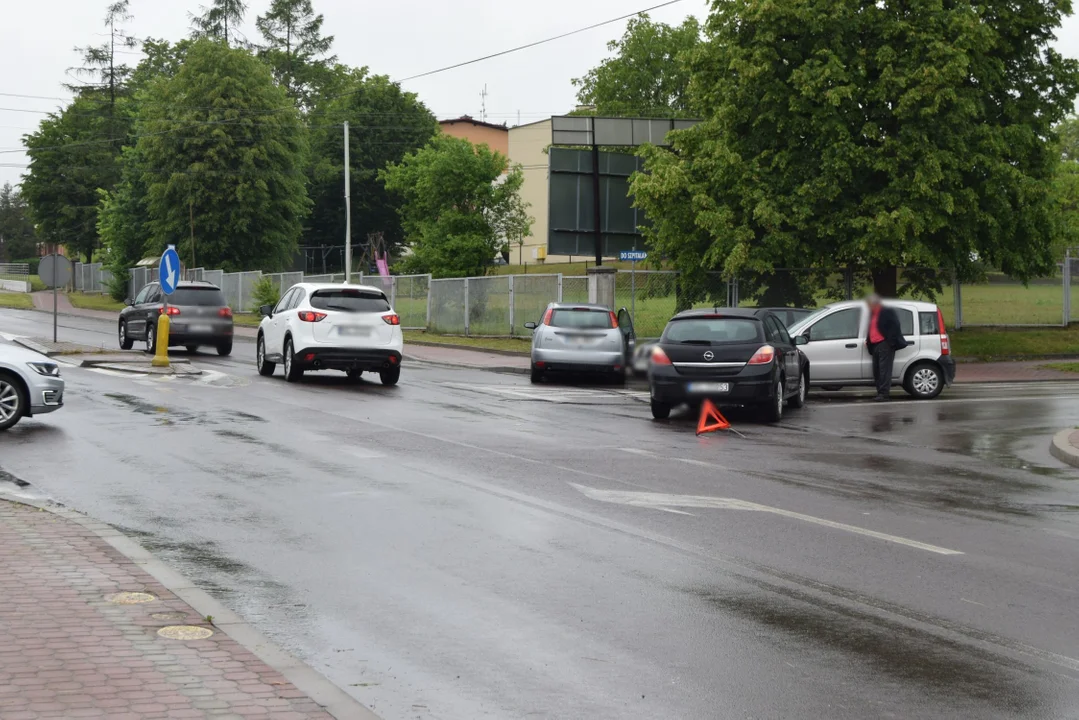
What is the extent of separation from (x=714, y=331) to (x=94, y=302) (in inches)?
2462

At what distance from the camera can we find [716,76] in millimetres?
32656

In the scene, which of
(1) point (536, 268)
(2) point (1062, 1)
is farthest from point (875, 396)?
(1) point (536, 268)

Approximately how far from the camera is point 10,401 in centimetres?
1462

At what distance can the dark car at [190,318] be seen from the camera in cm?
3025

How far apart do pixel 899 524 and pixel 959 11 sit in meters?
23.1

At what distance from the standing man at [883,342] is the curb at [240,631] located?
14891mm

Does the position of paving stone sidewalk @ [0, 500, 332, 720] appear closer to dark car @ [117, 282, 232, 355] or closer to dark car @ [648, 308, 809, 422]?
dark car @ [648, 308, 809, 422]

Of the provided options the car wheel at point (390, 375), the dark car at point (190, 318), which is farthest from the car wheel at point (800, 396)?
the dark car at point (190, 318)

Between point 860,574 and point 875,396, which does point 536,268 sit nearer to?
point 875,396

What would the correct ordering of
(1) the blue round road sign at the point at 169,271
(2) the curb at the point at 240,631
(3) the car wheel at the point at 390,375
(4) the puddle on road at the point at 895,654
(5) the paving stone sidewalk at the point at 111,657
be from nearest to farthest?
1. (5) the paving stone sidewalk at the point at 111,657
2. (2) the curb at the point at 240,631
3. (4) the puddle on road at the point at 895,654
4. (3) the car wheel at the point at 390,375
5. (1) the blue round road sign at the point at 169,271

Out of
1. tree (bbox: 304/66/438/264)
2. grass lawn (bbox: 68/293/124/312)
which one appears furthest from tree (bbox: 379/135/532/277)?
tree (bbox: 304/66/438/264)

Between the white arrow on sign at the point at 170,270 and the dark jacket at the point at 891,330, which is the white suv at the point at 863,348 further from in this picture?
the white arrow on sign at the point at 170,270

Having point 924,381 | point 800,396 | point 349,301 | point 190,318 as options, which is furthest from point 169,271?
point 924,381

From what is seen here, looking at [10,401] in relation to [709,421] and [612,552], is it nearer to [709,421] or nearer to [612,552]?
[709,421]
